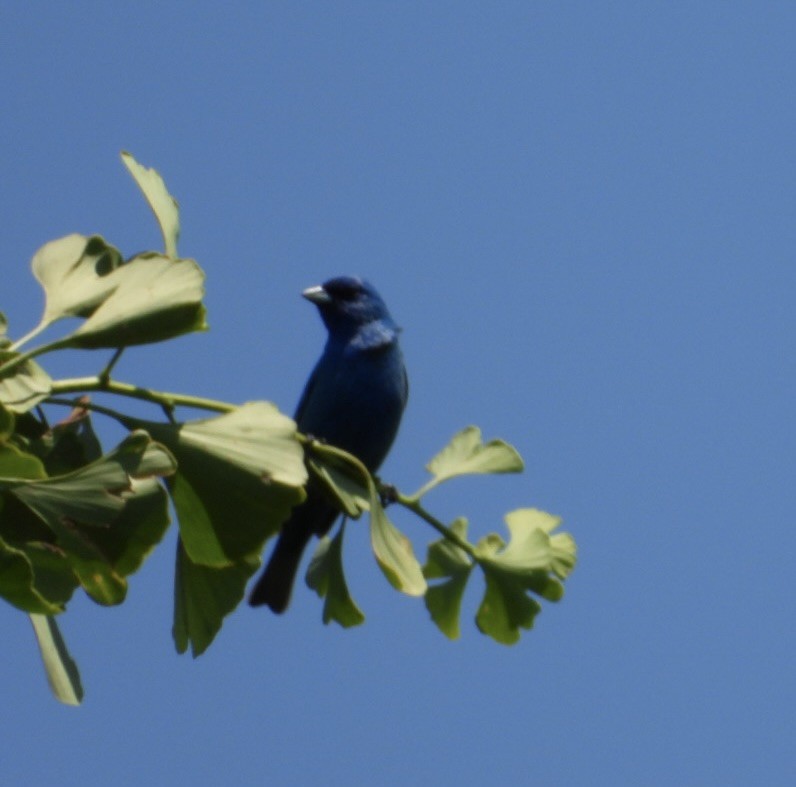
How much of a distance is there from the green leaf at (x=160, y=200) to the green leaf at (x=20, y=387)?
36 cm

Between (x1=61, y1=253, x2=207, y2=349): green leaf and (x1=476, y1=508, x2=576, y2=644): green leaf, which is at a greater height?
(x1=61, y1=253, x2=207, y2=349): green leaf

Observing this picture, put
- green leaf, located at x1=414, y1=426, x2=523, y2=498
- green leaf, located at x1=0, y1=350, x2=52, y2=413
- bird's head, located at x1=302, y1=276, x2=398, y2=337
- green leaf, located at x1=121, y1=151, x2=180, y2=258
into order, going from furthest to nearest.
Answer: bird's head, located at x1=302, y1=276, x2=398, y2=337
green leaf, located at x1=414, y1=426, x2=523, y2=498
green leaf, located at x1=121, y1=151, x2=180, y2=258
green leaf, located at x1=0, y1=350, x2=52, y2=413

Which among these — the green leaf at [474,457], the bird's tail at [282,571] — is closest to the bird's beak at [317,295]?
the bird's tail at [282,571]

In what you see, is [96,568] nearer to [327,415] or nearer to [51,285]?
[51,285]

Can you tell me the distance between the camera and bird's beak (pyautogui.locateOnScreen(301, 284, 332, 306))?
5996 mm

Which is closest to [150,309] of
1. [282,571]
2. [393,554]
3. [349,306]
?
[393,554]

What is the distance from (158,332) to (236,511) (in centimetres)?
25

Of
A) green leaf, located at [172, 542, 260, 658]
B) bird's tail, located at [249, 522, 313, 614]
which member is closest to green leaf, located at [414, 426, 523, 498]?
green leaf, located at [172, 542, 260, 658]

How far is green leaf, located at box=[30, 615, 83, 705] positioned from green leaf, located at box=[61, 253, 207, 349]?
0.39 m

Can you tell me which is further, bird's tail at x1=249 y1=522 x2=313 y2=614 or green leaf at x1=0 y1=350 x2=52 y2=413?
bird's tail at x1=249 y1=522 x2=313 y2=614

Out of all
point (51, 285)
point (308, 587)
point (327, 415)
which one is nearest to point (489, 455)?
point (308, 587)

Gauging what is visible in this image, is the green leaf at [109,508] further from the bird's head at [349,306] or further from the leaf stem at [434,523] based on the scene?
the bird's head at [349,306]

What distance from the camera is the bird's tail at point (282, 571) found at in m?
5.16

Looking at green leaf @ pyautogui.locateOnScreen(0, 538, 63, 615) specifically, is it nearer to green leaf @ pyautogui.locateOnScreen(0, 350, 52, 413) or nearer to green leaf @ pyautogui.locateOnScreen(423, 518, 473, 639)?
green leaf @ pyautogui.locateOnScreen(0, 350, 52, 413)
